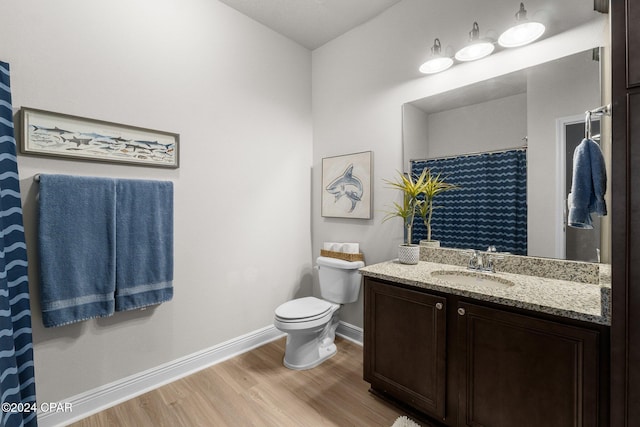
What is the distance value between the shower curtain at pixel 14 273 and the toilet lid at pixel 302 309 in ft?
4.49

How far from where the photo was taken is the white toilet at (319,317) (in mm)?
2133

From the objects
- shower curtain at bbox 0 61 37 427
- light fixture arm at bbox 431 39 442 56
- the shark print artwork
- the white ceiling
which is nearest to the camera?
shower curtain at bbox 0 61 37 427

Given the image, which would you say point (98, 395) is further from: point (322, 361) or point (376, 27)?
point (376, 27)

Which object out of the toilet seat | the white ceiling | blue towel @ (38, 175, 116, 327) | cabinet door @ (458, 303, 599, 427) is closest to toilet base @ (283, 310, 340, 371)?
the toilet seat

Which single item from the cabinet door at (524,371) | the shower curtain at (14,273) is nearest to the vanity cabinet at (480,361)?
the cabinet door at (524,371)

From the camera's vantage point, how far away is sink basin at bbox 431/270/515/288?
165 centimetres

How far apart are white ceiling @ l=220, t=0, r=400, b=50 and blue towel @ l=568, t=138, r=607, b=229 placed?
6.00ft

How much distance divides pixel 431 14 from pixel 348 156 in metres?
1.21

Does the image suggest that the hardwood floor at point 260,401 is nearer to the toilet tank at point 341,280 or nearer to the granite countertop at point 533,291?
the toilet tank at point 341,280

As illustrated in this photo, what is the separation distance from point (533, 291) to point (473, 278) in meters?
0.40

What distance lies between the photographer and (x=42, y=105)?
158 cm

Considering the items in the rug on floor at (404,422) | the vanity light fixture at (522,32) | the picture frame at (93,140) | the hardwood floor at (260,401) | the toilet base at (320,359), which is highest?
the vanity light fixture at (522,32)

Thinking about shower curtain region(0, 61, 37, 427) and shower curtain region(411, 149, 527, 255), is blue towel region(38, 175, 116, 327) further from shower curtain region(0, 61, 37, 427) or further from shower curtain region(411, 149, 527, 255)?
shower curtain region(411, 149, 527, 255)

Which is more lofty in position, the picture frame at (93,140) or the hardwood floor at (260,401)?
the picture frame at (93,140)
